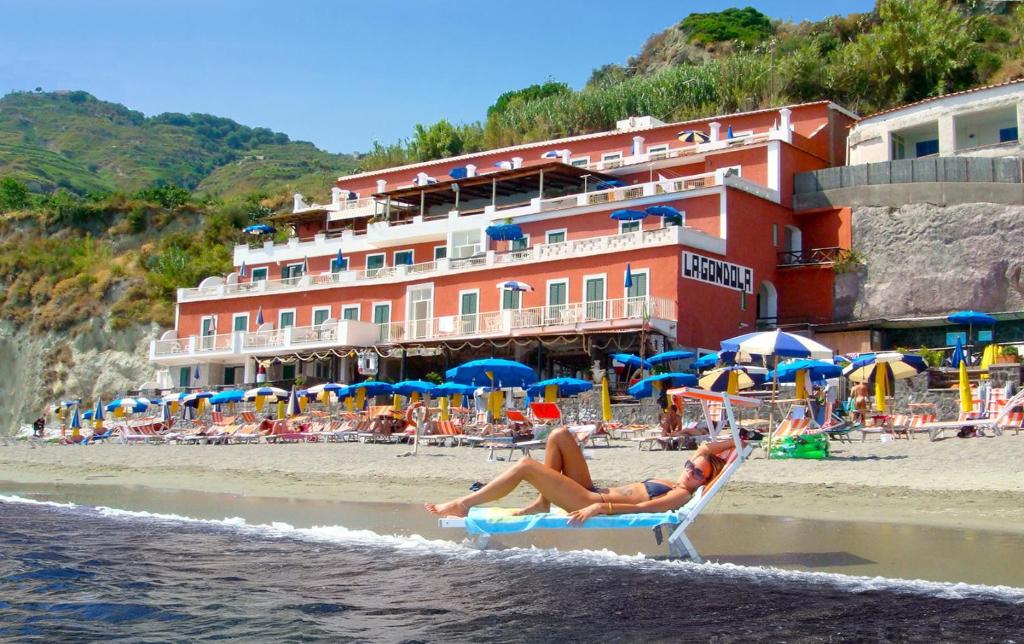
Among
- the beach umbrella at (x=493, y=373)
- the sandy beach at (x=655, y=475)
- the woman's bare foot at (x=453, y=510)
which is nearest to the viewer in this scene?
the woman's bare foot at (x=453, y=510)

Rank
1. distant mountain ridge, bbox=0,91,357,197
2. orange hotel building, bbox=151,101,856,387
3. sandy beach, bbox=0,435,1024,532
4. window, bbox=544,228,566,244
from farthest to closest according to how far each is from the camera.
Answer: distant mountain ridge, bbox=0,91,357,197, window, bbox=544,228,566,244, orange hotel building, bbox=151,101,856,387, sandy beach, bbox=0,435,1024,532

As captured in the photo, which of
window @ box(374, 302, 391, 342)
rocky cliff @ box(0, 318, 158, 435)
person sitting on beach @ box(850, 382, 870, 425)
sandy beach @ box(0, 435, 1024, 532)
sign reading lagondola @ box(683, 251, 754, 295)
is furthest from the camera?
rocky cliff @ box(0, 318, 158, 435)

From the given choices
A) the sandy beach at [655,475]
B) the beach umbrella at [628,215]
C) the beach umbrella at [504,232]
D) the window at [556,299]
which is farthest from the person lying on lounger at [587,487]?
the beach umbrella at [504,232]

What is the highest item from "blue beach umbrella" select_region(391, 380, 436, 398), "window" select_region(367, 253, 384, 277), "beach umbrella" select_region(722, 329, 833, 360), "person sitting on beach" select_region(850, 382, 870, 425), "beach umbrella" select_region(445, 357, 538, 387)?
"window" select_region(367, 253, 384, 277)

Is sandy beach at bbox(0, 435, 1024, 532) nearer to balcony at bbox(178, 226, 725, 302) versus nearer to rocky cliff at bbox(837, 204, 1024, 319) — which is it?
balcony at bbox(178, 226, 725, 302)

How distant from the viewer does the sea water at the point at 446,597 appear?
23.4 ft

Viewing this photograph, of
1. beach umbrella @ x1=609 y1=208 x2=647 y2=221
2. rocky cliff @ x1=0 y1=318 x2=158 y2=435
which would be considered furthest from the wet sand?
rocky cliff @ x1=0 y1=318 x2=158 y2=435

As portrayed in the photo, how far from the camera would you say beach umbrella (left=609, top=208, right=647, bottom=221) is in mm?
33688

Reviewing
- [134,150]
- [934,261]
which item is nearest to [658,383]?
[934,261]

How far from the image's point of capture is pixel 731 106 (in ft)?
155

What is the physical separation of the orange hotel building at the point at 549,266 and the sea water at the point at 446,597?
21326mm

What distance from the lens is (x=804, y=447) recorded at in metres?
16.9

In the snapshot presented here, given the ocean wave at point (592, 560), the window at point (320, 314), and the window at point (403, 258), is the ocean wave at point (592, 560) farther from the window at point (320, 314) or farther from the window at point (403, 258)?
the window at point (403, 258)

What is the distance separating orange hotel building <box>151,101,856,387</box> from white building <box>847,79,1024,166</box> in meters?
1.82
